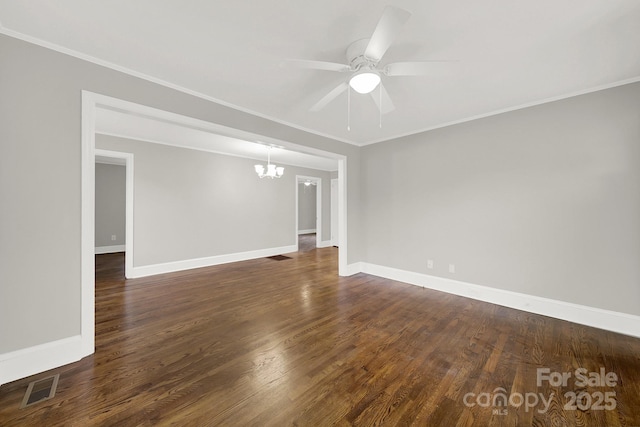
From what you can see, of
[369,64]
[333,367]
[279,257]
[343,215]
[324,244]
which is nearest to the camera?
[369,64]

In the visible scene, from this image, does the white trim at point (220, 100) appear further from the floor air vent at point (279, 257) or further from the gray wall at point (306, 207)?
the gray wall at point (306, 207)

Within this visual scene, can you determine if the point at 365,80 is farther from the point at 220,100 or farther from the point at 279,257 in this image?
the point at 279,257

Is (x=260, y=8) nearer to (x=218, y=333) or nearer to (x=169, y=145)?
(x=218, y=333)

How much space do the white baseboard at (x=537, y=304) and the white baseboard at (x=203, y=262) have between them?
11.3ft

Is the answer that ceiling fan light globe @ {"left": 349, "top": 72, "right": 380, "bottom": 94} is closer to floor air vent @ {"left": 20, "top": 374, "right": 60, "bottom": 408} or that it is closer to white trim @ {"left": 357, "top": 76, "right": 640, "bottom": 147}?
white trim @ {"left": 357, "top": 76, "right": 640, "bottom": 147}

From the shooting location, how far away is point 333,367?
1934 mm

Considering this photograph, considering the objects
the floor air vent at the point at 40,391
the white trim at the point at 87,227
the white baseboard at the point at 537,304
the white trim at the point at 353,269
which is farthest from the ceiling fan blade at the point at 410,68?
the white trim at the point at 353,269

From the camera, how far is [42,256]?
1888 millimetres

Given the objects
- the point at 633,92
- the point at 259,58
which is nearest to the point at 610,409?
the point at 633,92

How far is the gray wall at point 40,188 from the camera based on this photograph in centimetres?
177

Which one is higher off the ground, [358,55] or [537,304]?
[358,55]

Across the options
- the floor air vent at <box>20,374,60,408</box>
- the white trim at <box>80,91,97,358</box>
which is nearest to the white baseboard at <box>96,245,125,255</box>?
the white trim at <box>80,91,97,358</box>

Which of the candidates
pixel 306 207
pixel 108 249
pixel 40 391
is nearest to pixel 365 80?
pixel 40 391

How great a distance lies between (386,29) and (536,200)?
2854 mm
